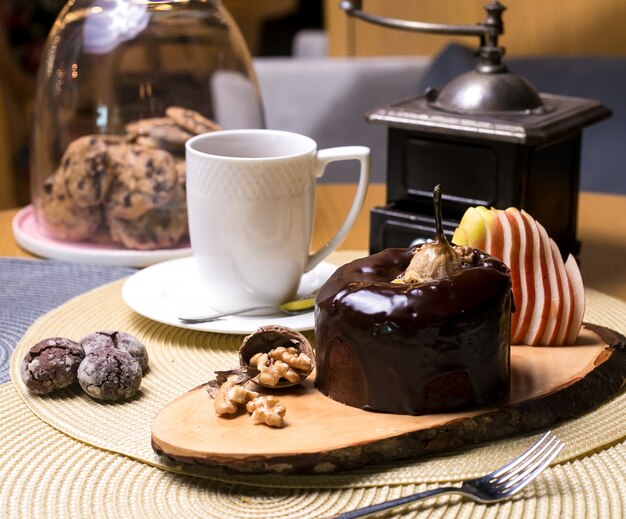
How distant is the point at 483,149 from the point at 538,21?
1.38m

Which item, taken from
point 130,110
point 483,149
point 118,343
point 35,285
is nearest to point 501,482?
point 118,343

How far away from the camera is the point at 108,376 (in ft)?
2.55

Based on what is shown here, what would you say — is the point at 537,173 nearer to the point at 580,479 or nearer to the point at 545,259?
the point at 545,259

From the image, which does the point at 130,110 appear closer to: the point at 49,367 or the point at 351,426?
the point at 49,367

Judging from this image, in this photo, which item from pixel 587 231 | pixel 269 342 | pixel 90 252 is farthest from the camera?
pixel 587 231

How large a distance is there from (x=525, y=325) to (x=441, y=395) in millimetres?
156

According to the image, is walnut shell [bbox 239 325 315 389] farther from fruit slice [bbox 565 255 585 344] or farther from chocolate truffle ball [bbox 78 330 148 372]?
fruit slice [bbox 565 255 585 344]

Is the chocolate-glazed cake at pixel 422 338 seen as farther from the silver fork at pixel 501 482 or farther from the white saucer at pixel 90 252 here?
the white saucer at pixel 90 252

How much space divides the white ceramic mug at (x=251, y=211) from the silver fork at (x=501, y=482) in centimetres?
34

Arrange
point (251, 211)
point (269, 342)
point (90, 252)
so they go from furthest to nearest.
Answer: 1. point (90, 252)
2. point (251, 211)
3. point (269, 342)

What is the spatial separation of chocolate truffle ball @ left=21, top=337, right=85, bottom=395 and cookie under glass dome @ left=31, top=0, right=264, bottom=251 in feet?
1.24

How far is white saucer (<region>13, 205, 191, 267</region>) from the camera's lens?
45.4 inches

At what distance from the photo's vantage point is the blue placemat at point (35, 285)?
98 centimetres

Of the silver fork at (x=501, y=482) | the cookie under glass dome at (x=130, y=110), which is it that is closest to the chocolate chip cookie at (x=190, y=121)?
the cookie under glass dome at (x=130, y=110)
